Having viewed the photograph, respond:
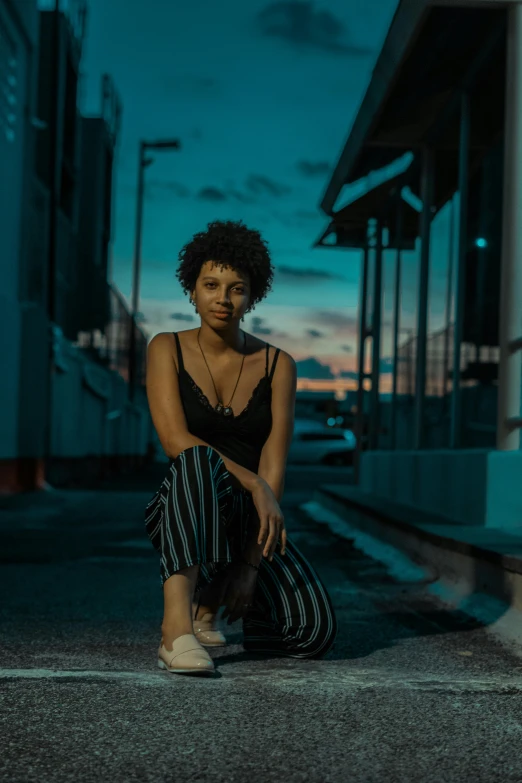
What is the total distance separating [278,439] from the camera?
3.85 m

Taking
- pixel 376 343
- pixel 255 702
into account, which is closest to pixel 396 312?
pixel 376 343

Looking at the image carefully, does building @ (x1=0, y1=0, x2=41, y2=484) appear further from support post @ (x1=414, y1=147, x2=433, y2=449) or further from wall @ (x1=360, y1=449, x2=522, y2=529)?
support post @ (x1=414, y1=147, x2=433, y2=449)

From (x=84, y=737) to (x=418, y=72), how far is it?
22.6ft

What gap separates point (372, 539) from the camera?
8742mm

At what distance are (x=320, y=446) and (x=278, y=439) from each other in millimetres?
41257

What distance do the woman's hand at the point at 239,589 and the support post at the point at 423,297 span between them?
20.9 feet

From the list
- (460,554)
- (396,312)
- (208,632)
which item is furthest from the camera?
(396,312)

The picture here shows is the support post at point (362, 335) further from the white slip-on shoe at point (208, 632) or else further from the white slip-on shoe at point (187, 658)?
the white slip-on shoe at point (187, 658)

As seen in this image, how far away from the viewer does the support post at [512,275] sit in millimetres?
6352

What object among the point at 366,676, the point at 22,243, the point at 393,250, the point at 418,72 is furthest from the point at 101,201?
the point at 366,676

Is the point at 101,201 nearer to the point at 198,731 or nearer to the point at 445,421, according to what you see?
the point at 445,421

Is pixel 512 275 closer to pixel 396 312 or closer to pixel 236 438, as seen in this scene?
pixel 236 438

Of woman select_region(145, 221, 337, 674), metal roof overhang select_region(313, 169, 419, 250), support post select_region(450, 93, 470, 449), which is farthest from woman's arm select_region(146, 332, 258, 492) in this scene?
metal roof overhang select_region(313, 169, 419, 250)

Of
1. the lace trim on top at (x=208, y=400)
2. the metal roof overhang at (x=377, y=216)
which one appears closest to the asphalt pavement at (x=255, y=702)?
the lace trim on top at (x=208, y=400)
